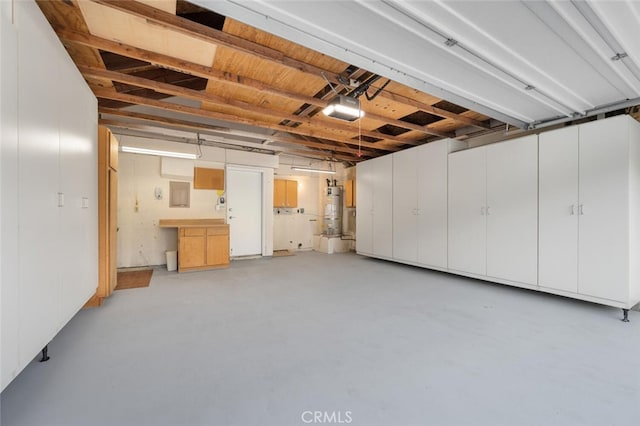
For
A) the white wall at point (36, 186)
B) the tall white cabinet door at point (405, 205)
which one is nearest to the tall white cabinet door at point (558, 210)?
the tall white cabinet door at point (405, 205)

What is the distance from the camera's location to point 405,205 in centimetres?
546

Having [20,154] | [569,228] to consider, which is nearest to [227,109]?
[20,154]

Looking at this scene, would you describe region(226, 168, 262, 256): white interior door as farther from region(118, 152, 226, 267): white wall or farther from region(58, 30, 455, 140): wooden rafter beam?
region(58, 30, 455, 140): wooden rafter beam

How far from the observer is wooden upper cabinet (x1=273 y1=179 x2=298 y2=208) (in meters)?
7.34

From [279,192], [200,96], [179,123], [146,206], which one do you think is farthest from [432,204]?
[146,206]

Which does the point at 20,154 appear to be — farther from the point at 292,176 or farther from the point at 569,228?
the point at 292,176

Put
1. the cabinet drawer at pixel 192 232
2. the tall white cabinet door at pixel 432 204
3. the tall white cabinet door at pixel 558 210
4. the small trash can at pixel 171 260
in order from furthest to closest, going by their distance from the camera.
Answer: the small trash can at pixel 171 260 < the cabinet drawer at pixel 192 232 < the tall white cabinet door at pixel 432 204 < the tall white cabinet door at pixel 558 210

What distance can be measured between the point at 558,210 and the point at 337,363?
3.53 m

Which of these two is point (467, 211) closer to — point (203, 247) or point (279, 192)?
point (279, 192)

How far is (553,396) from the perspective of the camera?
168 centimetres

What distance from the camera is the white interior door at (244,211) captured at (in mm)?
6457

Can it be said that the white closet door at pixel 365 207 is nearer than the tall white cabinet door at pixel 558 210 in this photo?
No

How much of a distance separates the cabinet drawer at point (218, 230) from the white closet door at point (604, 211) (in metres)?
5.74

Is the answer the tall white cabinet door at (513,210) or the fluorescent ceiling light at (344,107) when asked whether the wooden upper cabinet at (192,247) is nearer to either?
the fluorescent ceiling light at (344,107)
